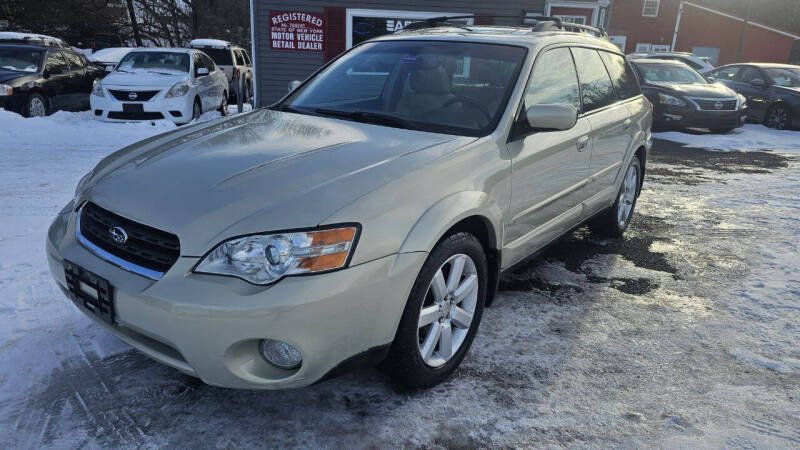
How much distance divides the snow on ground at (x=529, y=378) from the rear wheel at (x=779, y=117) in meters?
11.3

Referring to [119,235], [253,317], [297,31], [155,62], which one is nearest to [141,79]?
[155,62]

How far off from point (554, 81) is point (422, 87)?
871 millimetres

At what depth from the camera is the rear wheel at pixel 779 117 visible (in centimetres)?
1391

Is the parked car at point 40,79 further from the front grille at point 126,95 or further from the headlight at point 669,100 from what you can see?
the headlight at point 669,100

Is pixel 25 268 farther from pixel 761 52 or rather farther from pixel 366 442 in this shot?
pixel 761 52

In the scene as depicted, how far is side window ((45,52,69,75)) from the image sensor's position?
35.8 feet

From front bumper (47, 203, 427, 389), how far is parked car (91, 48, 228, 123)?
8.77m

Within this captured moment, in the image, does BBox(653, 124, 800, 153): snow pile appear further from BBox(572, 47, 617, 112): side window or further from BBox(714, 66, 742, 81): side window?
BBox(572, 47, 617, 112): side window

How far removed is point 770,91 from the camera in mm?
14383

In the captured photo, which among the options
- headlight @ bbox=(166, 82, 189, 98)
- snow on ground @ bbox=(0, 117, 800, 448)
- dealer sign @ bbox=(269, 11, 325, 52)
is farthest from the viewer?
dealer sign @ bbox=(269, 11, 325, 52)

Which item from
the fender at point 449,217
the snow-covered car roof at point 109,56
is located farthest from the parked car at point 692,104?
the snow-covered car roof at point 109,56

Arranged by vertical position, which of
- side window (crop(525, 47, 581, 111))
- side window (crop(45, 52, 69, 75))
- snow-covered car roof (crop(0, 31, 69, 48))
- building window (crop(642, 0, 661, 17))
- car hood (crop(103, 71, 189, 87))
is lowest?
car hood (crop(103, 71, 189, 87))

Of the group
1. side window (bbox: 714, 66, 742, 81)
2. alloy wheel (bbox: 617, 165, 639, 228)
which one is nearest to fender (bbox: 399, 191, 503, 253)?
alloy wheel (bbox: 617, 165, 639, 228)

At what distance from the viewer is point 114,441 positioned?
2.29 m
